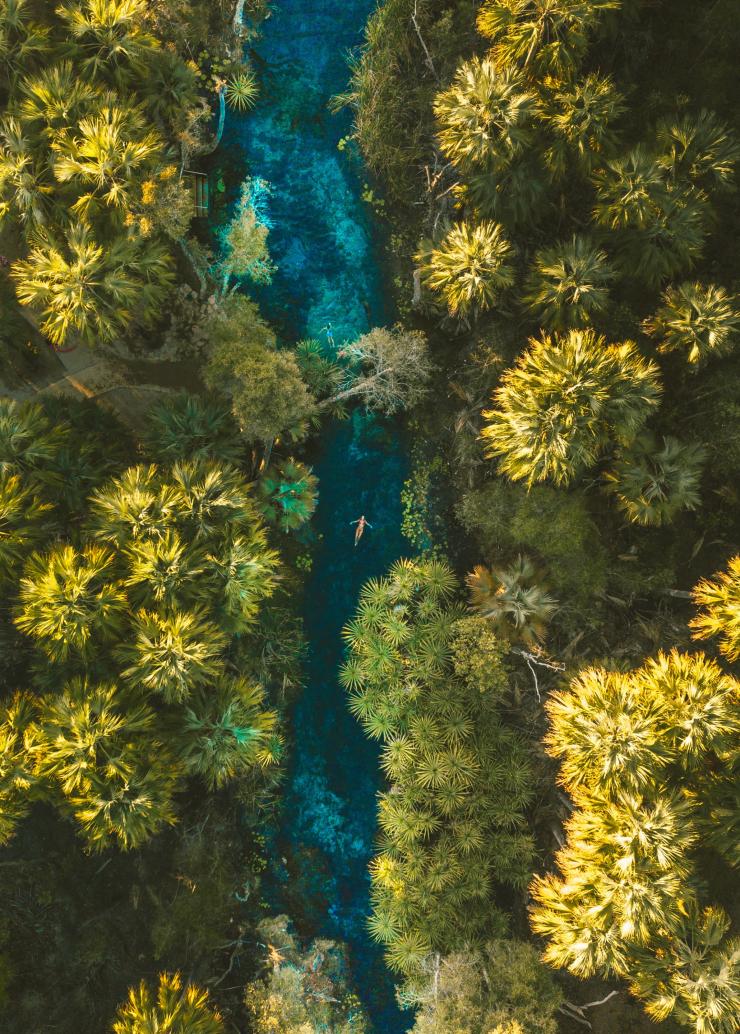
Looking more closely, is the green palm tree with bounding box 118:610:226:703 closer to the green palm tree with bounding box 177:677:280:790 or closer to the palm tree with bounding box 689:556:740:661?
the green palm tree with bounding box 177:677:280:790

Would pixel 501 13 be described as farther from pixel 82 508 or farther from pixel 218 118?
pixel 82 508

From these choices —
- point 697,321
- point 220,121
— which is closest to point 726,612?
point 697,321

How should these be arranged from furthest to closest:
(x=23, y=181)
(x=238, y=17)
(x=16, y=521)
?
(x=238, y=17)
(x=23, y=181)
(x=16, y=521)

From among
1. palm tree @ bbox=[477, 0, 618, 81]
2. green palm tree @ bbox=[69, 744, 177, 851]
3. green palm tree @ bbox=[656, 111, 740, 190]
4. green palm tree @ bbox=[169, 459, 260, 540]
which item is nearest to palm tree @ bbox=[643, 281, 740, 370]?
green palm tree @ bbox=[656, 111, 740, 190]

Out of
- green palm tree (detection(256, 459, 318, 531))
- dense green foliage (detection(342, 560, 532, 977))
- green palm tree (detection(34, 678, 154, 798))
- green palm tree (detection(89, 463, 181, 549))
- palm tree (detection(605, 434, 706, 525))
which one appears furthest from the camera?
green palm tree (detection(256, 459, 318, 531))

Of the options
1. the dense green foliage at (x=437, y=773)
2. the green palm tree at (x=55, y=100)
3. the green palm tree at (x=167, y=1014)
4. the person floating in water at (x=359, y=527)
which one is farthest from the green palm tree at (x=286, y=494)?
the green palm tree at (x=167, y=1014)

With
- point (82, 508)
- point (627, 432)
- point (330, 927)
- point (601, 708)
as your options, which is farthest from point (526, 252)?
point (330, 927)

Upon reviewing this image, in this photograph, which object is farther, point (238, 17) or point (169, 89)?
point (238, 17)

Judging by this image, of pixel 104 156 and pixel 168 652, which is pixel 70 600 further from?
pixel 104 156
